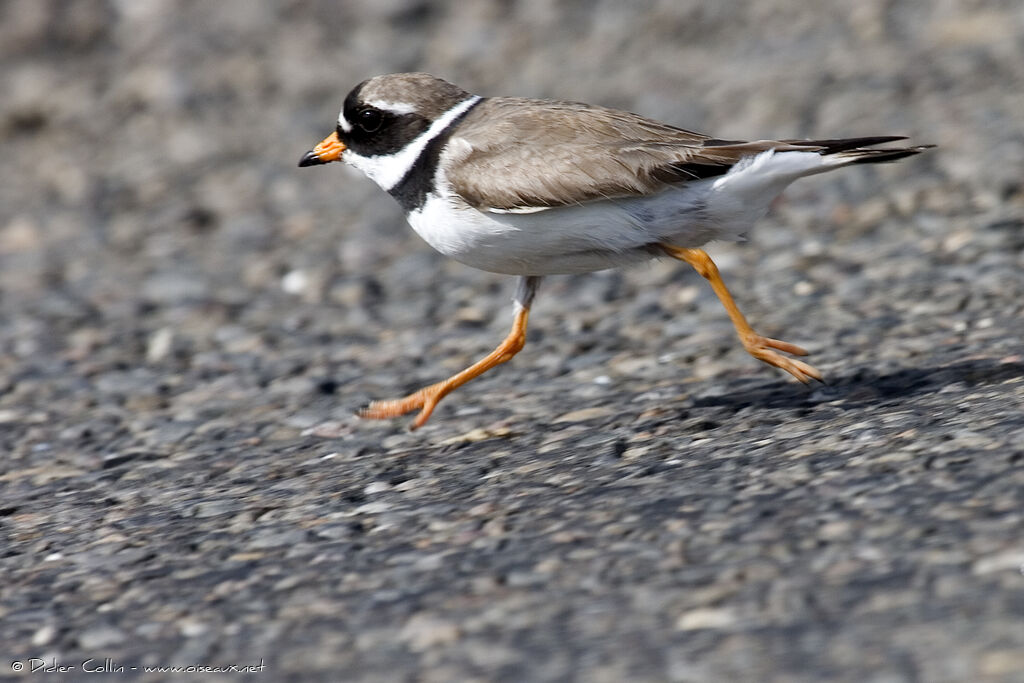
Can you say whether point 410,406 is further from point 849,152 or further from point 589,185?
point 849,152

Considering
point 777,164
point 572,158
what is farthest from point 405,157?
point 777,164

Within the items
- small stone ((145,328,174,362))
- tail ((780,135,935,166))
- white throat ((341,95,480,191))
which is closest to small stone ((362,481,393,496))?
white throat ((341,95,480,191))

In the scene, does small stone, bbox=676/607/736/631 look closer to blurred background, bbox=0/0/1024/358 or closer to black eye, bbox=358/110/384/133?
black eye, bbox=358/110/384/133

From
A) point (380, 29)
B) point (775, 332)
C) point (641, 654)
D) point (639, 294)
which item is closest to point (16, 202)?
point (380, 29)

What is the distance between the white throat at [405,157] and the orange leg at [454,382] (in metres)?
0.84

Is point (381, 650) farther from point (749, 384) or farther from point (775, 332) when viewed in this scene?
point (775, 332)

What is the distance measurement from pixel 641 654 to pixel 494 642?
1.53ft

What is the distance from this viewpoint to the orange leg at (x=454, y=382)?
244 inches

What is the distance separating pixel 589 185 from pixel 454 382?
1266mm

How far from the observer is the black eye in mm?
6207

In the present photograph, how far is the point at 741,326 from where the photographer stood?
5914mm

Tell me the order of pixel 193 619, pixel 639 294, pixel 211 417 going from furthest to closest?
pixel 639 294, pixel 211 417, pixel 193 619

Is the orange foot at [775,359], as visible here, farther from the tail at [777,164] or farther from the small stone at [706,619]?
the small stone at [706,619]

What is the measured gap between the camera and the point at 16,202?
425 inches
